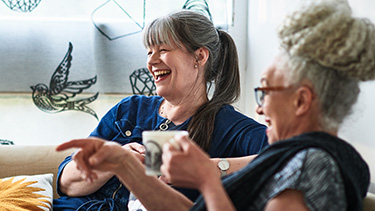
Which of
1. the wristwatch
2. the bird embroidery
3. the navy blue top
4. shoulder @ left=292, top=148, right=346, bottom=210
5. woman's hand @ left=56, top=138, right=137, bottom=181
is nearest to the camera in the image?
shoulder @ left=292, top=148, right=346, bottom=210

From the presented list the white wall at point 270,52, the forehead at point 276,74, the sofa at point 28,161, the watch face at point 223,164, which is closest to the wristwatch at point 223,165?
the watch face at point 223,164

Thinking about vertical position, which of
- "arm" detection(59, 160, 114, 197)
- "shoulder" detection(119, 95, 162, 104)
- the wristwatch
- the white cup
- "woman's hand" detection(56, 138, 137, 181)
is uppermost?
the white cup

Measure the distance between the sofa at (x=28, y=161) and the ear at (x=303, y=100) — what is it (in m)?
1.65

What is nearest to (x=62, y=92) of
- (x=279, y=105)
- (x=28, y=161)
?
(x=28, y=161)

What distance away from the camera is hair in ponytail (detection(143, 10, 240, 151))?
6.27ft

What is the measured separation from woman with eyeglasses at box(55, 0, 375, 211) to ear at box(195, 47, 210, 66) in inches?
34.8

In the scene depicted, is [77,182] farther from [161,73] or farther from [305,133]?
[305,133]

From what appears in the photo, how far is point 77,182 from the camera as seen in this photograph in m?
1.96

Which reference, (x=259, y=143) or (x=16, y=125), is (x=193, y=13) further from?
(x=16, y=125)

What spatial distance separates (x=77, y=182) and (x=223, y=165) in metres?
0.65

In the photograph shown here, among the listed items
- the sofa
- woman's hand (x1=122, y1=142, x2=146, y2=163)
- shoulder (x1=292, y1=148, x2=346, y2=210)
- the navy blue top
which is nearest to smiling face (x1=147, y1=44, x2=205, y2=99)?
the navy blue top

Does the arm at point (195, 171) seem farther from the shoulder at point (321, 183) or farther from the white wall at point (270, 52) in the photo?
the white wall at point (270, 52)

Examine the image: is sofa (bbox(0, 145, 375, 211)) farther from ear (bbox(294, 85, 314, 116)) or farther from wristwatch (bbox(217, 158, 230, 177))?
ear (bbox(294, 85, 314, 116))

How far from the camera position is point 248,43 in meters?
3.04
